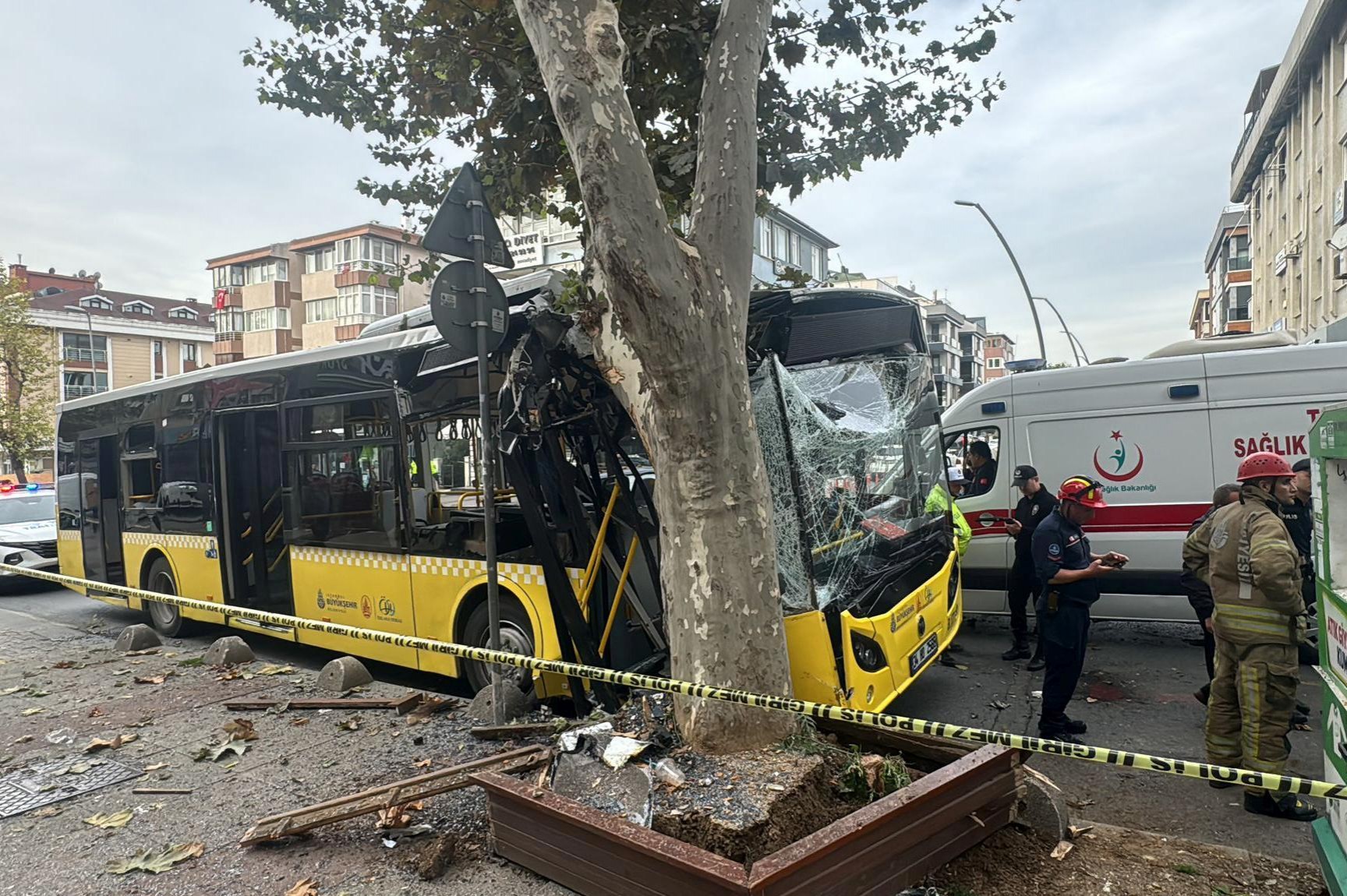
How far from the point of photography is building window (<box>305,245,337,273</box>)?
173 feet

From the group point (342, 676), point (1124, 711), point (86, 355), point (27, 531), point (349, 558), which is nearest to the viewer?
point (1124, 711)

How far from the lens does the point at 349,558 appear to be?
6844 millimetres

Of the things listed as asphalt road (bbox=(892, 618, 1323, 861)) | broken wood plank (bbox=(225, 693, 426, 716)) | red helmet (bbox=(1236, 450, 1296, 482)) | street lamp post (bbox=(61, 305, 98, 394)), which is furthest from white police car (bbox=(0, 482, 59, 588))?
street lamp post (bbox=(61, 305, 98, 394))

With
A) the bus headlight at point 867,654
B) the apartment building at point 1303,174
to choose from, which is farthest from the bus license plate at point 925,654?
the apartment building at point 1303,174

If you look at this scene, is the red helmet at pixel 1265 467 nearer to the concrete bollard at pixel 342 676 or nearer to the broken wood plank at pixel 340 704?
the broken wood plank at pixel 340 704

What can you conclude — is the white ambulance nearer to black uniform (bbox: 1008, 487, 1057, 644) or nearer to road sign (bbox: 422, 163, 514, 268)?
black uniform (bbox: 1008, 487, 1057, 644)

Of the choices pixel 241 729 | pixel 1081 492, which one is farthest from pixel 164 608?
pixel 1081 492

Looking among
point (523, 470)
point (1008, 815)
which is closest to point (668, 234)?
point (523, 470)

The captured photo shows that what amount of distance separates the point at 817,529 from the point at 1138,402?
434 cm

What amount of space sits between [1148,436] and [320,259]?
5478 cm

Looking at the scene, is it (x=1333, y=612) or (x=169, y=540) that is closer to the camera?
(x=1333, y=612)

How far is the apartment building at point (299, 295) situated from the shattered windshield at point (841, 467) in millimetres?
48684

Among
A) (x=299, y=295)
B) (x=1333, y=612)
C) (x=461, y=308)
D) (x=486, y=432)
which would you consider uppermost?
(x=299, y=295)

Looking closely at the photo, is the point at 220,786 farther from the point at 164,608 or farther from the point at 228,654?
the point at 164,608
